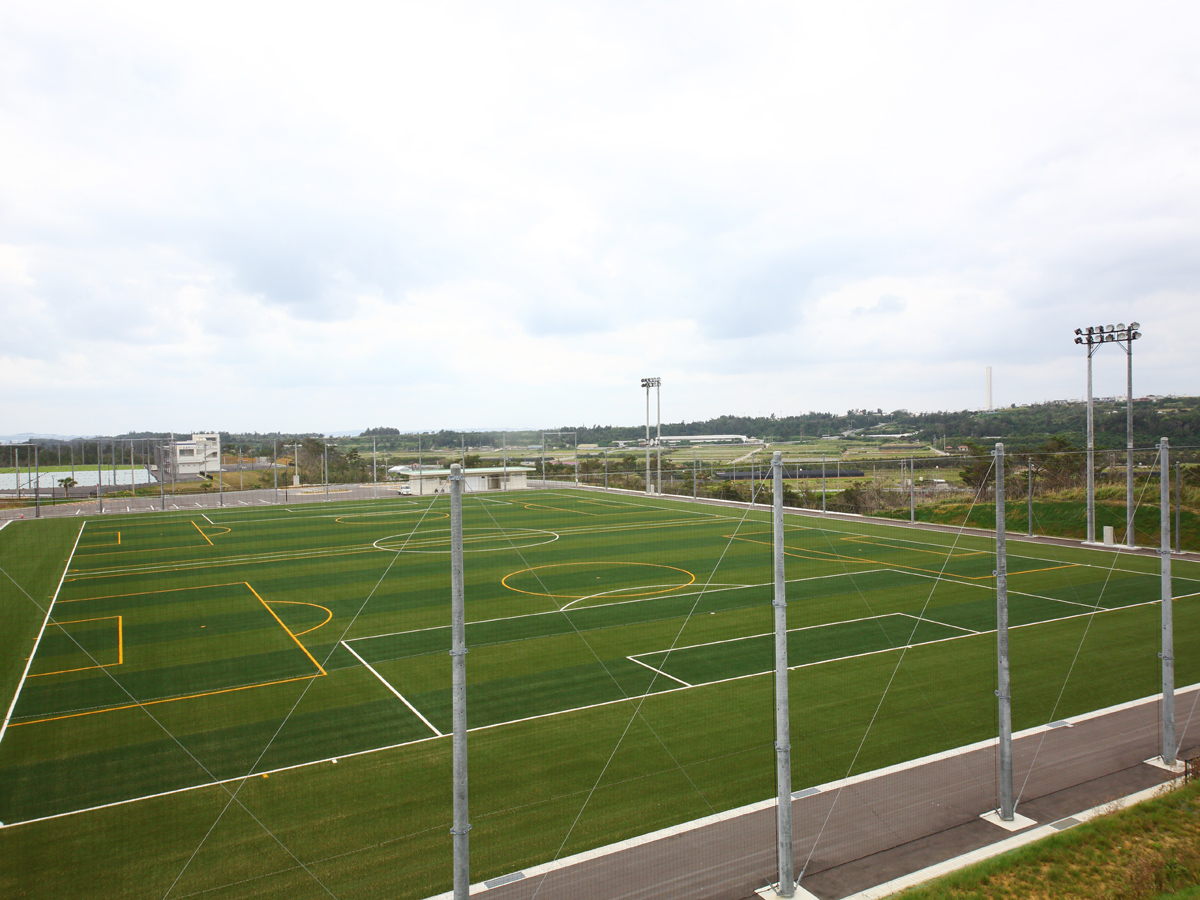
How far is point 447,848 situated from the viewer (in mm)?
9703

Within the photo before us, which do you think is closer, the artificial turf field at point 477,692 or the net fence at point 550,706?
the net fence at point 550,706

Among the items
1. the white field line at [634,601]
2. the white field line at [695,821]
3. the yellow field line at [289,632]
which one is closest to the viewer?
the white field line at [695,821]

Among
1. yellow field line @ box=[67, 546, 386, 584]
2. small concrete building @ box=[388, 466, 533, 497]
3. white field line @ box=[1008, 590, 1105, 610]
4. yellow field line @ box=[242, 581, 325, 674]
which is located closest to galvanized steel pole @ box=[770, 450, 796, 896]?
yellow field line @ box=[242, 581, 325, 674]

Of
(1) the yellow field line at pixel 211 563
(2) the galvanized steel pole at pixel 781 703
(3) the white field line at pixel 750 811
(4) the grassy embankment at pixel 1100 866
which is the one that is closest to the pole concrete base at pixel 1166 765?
(3) the white field line at pixel 750 811

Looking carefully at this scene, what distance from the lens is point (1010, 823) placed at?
32.6 ft

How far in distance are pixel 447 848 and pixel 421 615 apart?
44.6 ft

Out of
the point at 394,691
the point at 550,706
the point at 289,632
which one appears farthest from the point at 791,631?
the point at 289,632

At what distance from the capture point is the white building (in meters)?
67.6

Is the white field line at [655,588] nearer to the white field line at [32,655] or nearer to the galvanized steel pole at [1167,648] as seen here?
the white field line at [32,655]

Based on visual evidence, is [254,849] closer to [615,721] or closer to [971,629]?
[615,721]

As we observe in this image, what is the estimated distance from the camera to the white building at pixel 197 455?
67.6 m

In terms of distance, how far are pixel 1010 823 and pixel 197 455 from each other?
7592 cm

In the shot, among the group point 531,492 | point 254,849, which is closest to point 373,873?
point 254,849

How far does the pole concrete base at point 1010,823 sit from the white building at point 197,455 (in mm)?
68128
